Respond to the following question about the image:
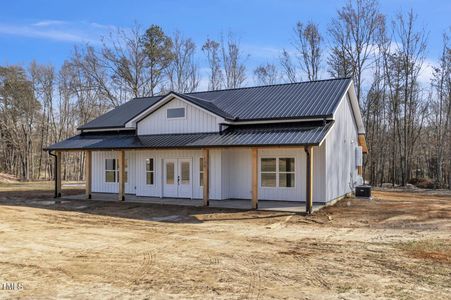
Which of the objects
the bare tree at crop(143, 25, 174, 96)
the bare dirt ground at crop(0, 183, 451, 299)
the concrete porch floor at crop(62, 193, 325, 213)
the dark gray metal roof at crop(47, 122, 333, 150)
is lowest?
the bare dirt ground at crop(0, 183, 451, 299)

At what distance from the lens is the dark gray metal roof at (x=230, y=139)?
14305 millimetres

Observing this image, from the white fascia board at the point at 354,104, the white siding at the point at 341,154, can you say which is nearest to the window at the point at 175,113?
the white siding at the point at 341,154

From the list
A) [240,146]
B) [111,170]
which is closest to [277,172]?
[240,146]

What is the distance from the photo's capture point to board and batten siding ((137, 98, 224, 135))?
1721 cm

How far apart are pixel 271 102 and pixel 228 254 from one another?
10.9m

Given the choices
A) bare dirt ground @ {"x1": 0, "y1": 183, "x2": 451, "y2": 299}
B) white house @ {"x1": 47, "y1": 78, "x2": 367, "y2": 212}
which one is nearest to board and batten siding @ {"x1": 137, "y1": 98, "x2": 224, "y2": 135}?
white house @ {"x1": 47, "y1": 78, "x2": 367, "y2": 212}

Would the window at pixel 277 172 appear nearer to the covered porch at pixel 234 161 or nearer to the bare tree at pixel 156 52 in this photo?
the covered porch at pixel 234 161

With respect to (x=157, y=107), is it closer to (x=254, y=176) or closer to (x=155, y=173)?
(x=155, y=173)

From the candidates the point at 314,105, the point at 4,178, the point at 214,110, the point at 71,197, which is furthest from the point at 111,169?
the point at 4,178

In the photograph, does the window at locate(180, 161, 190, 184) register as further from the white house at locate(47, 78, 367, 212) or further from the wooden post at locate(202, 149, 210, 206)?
the wooden post at locate(202, 149, 210, 206)

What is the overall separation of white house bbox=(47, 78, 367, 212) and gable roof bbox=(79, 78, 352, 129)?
5cm

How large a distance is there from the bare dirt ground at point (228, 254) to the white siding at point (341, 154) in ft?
7.09

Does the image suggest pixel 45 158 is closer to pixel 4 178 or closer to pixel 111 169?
pixel 4 178

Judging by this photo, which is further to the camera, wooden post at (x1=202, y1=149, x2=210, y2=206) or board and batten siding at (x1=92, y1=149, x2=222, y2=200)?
board and batten siding at (x1=92, y1=149, x2=222, y2=200)
